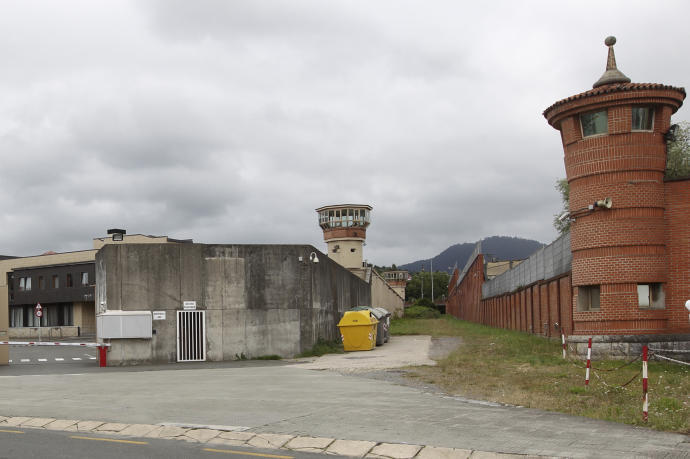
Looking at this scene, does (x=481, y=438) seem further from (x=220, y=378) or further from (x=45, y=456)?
(x=220, y=378)

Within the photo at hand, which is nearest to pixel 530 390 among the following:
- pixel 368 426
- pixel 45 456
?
pixel 368 426

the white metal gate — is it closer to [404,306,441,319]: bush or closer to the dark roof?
the dark roof

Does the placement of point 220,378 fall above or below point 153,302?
below

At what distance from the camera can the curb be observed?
8422mm

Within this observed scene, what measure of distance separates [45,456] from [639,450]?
738 cm

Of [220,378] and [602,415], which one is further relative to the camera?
[220,378]

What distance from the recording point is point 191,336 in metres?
25.1

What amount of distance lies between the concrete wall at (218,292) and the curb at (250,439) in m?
12.8

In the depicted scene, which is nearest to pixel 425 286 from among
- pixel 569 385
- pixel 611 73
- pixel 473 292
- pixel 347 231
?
pixel 473 292

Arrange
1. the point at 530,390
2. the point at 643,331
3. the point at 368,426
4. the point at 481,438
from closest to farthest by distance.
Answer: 1. the point at 481,438
2. the point at 368,426
3. the point at 530,390
4. the point at 643,331

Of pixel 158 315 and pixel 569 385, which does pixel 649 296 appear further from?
pixel 158 315

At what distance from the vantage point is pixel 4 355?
2577 cm

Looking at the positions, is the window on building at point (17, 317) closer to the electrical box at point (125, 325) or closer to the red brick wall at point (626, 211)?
the electrical box at point (125, 325)

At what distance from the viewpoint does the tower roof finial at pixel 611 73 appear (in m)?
21.0
